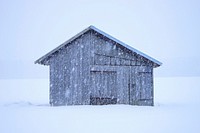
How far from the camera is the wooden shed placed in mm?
19172

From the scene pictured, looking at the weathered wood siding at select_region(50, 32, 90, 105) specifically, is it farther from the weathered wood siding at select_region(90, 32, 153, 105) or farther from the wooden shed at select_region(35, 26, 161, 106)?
the weathered wood siding at select_region(90, 32, 153, 105)

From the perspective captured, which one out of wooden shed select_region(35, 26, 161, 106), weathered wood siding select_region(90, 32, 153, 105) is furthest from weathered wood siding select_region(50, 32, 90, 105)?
weathered wood siding select_region(90, 32, 153, 105)

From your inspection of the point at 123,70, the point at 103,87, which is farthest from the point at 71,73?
the point at 123,70

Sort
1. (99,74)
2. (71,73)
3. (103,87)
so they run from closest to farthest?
1. (103,87)
2. (99,74)
3. (71,73)

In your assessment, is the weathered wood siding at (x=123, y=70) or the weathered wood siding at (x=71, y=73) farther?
the weathered wood siding at (x=71, y=73)

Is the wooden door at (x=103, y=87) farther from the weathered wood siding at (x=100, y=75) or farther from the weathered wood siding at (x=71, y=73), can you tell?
the weathered wood siding at (x=71, y=73)

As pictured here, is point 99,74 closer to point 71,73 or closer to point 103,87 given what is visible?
point 103,87

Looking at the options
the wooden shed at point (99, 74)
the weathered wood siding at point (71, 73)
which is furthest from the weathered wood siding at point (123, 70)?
the weathered wood siding at point (71, 73)

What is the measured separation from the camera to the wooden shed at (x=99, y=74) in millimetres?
19172

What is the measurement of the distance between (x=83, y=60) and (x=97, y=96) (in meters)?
2.71

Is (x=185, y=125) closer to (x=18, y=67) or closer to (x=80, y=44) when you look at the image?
(x=80, y=44)

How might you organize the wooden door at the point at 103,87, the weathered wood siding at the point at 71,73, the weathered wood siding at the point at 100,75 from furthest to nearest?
the weathered wood siding at the point at 71,73 < the weathered wood siding at the point at 100,75 < the wooden door at the point at 103,87

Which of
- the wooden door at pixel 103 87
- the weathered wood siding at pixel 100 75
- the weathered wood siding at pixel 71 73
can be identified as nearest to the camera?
the wooden door at pixel 103 87

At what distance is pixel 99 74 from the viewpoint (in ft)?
63.4
